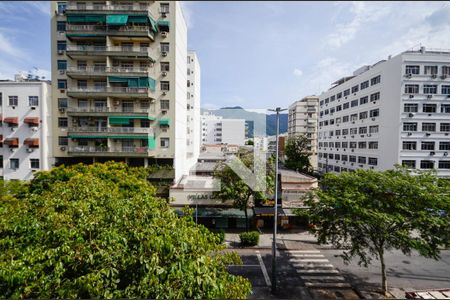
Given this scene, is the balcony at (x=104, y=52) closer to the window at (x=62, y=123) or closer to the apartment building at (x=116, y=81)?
the apartment building at (x=116, y=81)

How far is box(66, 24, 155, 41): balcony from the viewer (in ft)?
61.8

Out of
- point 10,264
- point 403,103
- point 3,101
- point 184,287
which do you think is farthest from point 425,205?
point 3,101

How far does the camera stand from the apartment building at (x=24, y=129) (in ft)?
64.5

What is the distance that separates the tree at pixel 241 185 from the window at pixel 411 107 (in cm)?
1518

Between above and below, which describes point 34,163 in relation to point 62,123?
below

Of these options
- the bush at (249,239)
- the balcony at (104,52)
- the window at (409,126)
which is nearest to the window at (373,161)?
the window at (409,126)

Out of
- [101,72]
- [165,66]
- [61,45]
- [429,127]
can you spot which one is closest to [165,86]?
[165,66]

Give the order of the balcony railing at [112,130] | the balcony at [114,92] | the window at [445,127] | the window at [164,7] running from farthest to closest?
the window at [445,127] < the window at [164,7] < the balcony railing at [112,130] < the balcony at [114,92]

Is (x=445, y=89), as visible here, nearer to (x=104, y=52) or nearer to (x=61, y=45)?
(x=104, y=52)

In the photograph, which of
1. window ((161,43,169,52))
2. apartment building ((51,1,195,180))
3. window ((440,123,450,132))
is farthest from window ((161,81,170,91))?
window ((440,123,450,132))

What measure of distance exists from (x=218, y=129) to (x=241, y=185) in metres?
58.5

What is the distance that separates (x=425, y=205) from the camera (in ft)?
A: 31.1

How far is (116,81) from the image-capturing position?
19.2m

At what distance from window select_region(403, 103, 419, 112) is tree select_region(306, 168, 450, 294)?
1361 cm
